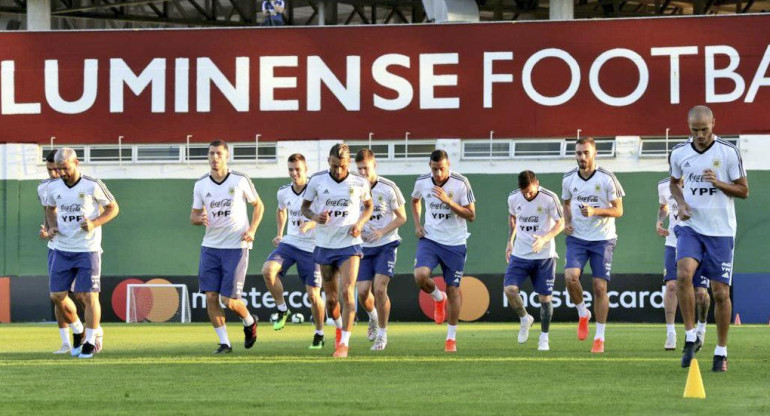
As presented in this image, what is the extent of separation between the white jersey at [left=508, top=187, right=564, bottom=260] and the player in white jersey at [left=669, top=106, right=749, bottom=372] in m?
4.78

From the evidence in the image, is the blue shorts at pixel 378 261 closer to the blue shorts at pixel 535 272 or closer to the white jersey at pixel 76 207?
the blue shorts at pixel 535 272

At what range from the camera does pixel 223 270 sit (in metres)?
15.3

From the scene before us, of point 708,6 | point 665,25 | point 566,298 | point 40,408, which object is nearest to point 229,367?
point 40,408

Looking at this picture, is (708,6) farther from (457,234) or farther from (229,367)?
(229,367)

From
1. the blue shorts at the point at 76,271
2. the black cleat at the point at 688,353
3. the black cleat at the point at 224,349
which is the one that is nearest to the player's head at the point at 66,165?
the blue shorts at the point at 76,271

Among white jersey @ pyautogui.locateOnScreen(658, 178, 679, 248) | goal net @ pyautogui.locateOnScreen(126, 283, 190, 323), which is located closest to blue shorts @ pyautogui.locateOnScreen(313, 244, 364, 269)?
white jersey @ pyautogui.locateOnScreen(658, 178, 679, 248)

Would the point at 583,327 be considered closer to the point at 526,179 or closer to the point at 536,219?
the point at 536,219

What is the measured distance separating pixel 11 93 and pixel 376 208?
15.8m

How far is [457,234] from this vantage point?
16250mm

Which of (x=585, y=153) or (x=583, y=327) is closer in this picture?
(x=585, y=153)

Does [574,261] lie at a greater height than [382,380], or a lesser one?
greater

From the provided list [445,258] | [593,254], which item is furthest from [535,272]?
[445,258]

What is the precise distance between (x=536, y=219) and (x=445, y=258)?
1.56 metres

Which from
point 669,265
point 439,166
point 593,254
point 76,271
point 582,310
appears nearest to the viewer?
point 76,271
